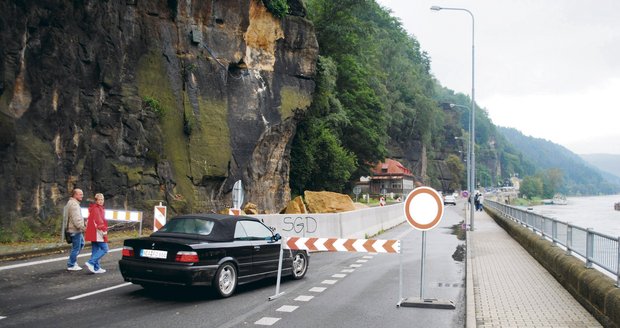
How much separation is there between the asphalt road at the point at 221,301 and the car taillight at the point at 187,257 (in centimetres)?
69

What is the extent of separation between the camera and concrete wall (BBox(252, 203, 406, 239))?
60.5 feet

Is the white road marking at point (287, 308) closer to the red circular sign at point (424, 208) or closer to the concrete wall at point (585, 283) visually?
the red circular sign at point (424, 208)

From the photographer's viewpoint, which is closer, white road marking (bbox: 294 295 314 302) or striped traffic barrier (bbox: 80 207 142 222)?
white road marking (bbox: 294 295 314 302)

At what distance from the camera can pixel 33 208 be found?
18.6m

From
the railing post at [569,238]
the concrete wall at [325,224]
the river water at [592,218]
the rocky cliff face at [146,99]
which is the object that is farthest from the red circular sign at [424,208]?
the rocky cliff face at [146,99]

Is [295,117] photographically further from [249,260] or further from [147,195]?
[249,260]

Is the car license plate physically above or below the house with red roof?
below

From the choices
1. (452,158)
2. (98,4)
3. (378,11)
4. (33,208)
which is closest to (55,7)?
(98,4)

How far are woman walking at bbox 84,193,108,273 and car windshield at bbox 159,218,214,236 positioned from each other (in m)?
2.33

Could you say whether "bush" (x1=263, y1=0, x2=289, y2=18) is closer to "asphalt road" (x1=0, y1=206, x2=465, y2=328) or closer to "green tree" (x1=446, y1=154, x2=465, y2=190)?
"asphalt road" (x1=0, y1=206, x2=465, y2=328)

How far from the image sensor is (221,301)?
9.32 meters

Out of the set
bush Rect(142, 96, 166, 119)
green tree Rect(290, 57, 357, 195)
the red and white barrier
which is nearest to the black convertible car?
the red and white barrier

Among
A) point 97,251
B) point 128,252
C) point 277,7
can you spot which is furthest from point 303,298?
point 277,7

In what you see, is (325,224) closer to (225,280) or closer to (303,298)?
(303,298)
